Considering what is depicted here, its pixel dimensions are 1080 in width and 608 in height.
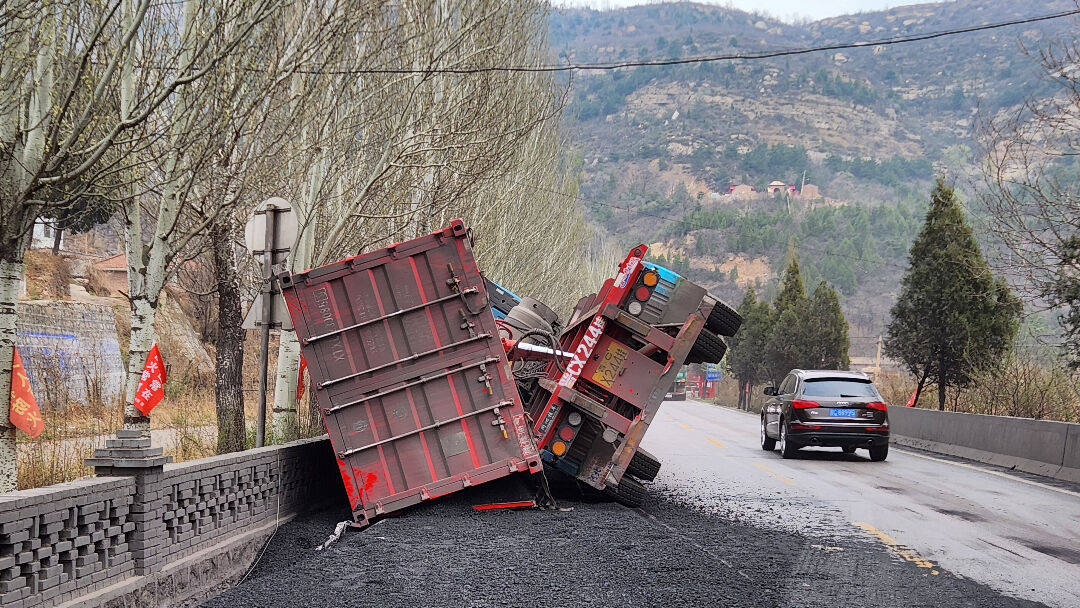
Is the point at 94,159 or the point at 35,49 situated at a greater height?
the point at 35,49

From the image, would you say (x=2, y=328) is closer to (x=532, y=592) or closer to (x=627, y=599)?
(x=532, y=592)

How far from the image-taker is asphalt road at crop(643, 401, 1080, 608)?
356 inches

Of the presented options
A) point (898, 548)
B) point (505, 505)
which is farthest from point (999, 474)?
point (505, 505)

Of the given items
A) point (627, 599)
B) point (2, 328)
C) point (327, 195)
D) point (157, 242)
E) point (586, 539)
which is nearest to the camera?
point (627, 599)

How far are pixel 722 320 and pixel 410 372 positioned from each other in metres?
4.18

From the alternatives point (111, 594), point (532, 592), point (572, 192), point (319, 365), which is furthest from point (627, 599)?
point (572, 192)

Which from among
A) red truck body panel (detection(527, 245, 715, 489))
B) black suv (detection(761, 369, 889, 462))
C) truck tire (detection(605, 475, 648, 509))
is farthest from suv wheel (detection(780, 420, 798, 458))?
truck tire (detection(605, 475, 648, 509))

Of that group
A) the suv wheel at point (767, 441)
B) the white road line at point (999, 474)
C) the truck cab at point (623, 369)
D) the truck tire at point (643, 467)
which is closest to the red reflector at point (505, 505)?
the truck cab at point (623, 369)

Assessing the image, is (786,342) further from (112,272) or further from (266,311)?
(266,311)

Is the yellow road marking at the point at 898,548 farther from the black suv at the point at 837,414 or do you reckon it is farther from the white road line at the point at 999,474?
the black suv at the point at 837,414

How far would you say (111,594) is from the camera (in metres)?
6.66

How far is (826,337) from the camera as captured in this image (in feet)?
158

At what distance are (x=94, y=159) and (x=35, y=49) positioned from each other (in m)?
1.77

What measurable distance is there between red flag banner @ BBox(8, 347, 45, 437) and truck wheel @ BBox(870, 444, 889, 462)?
15.5 metres
